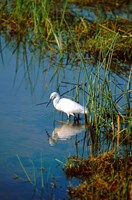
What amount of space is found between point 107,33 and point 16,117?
108 inches

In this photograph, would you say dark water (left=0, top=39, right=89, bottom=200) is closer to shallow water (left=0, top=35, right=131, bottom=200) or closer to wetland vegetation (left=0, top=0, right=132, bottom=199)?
shallow water (left=0, top=35, right=131, bottom=200)

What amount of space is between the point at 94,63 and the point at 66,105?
2.34 meters

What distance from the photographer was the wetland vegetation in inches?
213

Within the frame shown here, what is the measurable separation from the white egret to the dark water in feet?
0.46

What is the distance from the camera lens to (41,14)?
1030 cm

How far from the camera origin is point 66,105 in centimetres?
698

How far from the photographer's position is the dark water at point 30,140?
5262mm

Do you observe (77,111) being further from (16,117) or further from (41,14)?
(41,14)

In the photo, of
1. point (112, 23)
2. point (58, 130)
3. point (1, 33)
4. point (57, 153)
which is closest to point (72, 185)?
point (57, 153)

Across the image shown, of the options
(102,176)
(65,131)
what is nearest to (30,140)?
(65,131)

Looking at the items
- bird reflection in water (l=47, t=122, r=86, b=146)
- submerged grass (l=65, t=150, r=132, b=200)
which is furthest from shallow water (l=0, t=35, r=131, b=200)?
submerged grass (l=65, t=150, r=132, b=200)

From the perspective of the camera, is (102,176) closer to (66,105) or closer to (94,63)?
(66,105)

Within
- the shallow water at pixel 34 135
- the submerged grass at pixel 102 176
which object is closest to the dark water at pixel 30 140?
the shallow water at pixel 34 135

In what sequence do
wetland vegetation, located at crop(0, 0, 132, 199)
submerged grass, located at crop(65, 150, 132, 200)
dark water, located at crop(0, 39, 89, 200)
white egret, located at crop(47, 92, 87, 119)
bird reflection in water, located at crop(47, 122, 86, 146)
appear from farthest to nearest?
white egret, located at crop(47, 92, 87, 119), bird reflection in water, located at crop(47, 122, 86, 146), wetland vegetation, located at crop(0, 0, 132, 199), dark water, located at crop(0, 39, 89, 200), submerged grass, located at crop(65, 150, 132, 200)
